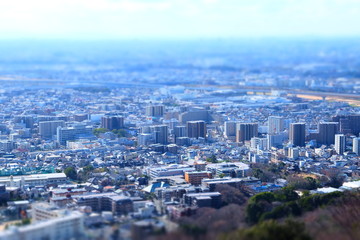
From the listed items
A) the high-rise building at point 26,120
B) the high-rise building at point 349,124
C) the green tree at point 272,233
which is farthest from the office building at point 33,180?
the high-rise building at point 349,124

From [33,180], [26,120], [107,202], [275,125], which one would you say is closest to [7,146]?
[26,120]

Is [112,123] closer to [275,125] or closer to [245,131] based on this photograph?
[245,131]

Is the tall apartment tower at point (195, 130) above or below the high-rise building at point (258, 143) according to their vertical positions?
above

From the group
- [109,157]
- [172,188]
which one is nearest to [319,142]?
[109,157]

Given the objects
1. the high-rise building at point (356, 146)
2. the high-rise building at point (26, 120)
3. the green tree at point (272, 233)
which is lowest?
the high-rise building at point (356, 146)

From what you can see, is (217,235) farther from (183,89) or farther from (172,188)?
(183,89)

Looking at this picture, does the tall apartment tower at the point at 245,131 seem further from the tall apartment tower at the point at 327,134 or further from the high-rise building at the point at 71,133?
the high-rise building at the point at 71,133
